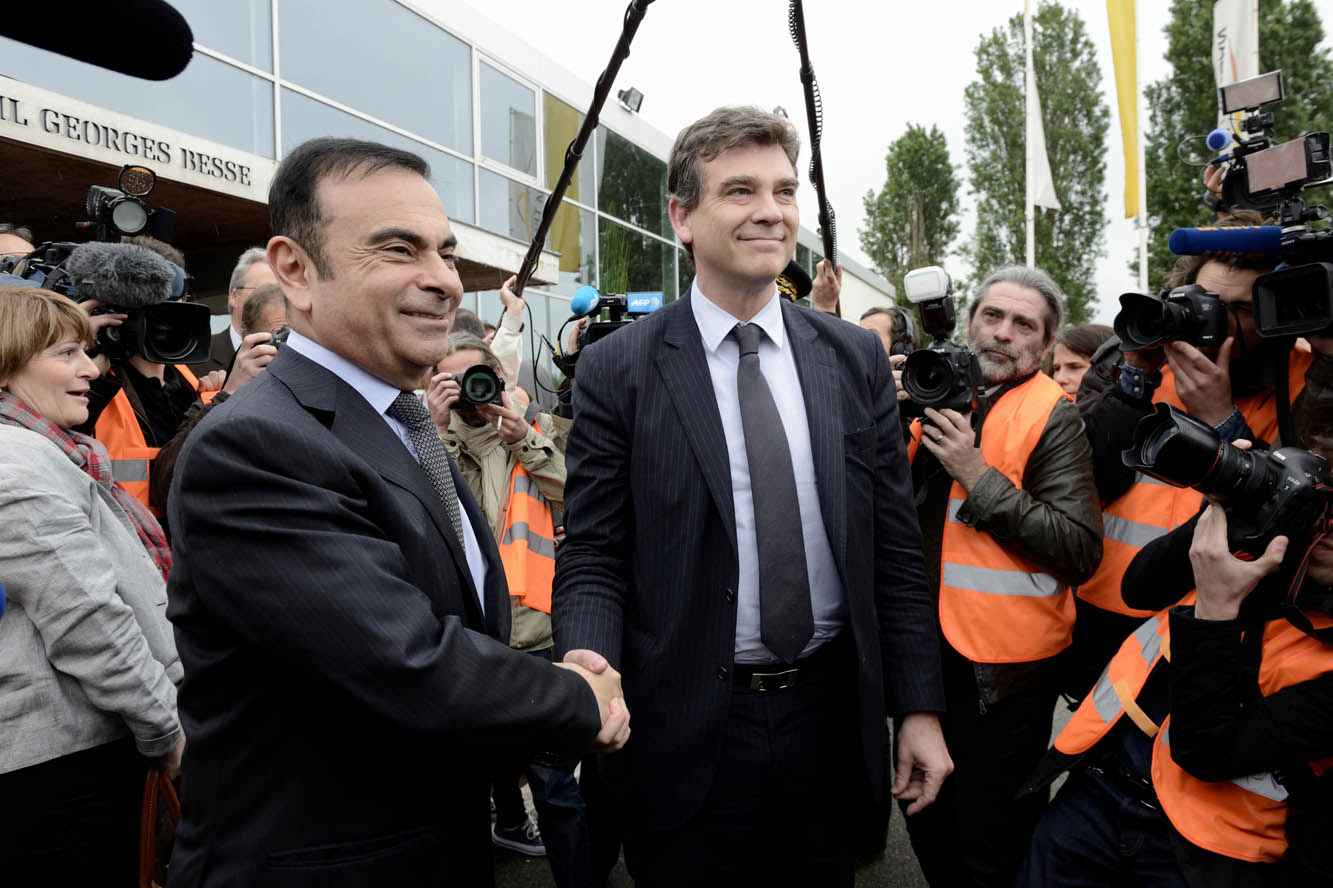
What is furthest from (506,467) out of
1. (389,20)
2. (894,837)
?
(389,20)

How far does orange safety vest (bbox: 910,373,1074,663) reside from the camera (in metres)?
2.63

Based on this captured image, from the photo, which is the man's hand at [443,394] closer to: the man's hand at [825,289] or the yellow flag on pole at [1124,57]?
the man's hand at [825,289]

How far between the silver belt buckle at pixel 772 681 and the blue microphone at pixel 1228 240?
1.27 meters

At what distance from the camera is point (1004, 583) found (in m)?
2.69

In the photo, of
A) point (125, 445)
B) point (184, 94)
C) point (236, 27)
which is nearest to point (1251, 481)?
point (125, 445)

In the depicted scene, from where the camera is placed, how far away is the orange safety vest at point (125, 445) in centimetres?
293

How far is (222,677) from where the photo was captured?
1.28 meters

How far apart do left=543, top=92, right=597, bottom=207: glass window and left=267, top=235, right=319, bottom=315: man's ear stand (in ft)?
41.3

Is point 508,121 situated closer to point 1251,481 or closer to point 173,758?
point 173,758

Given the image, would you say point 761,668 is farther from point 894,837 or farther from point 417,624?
point 894,837

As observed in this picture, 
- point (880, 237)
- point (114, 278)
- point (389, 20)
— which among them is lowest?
point (114, 278)

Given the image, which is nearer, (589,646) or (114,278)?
(589,646)

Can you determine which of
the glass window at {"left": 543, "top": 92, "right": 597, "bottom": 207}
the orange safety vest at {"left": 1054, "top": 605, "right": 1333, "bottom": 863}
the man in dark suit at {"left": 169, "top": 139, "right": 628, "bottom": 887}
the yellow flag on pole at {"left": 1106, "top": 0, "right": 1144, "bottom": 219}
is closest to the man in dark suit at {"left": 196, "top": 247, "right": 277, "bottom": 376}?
the man in dark suit at {"left": 169, "top": 139, "right": 628, "bottom": 887}

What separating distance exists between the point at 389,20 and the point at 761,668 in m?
10.6
